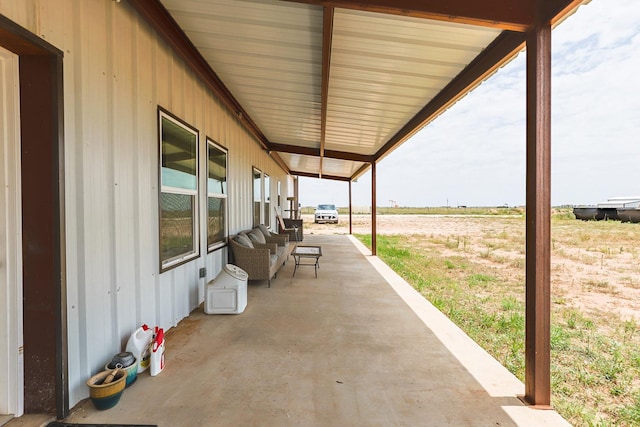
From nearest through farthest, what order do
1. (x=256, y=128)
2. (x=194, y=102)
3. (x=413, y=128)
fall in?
(x=194, y=102), (x=413, y=128), (x=256, y=128)

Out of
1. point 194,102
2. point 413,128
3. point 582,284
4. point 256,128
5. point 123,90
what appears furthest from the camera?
point 256,128

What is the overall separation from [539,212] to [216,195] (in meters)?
3.83

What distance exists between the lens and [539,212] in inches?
77.7

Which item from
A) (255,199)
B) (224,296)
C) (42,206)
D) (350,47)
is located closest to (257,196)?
(255,199)

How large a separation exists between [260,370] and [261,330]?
80 centimetres

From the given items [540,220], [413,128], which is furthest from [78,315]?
[413,128]

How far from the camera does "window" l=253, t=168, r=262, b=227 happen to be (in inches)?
275

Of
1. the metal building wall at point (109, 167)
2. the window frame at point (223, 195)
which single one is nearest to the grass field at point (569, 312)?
the metal building wall at point (109, 167)

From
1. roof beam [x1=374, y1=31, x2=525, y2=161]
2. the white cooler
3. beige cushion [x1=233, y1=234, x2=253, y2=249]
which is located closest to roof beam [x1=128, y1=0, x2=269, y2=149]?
beige cushion [x1=233, y1=234, x2=253, y2=249]

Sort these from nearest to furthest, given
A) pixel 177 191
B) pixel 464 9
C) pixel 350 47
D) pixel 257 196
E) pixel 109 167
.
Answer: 1. pixel 464 9
2. pixel 109 167
3. pixel 350 47
4. pixel 177 191
5. pixel 257 196

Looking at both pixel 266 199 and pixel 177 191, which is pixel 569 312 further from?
pixel 266 199

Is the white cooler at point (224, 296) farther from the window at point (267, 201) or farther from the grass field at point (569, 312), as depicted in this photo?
the window at point (267, 201)

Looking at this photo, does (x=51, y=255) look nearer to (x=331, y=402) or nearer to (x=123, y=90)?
(x=123, y=90)

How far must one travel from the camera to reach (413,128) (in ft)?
15.7
